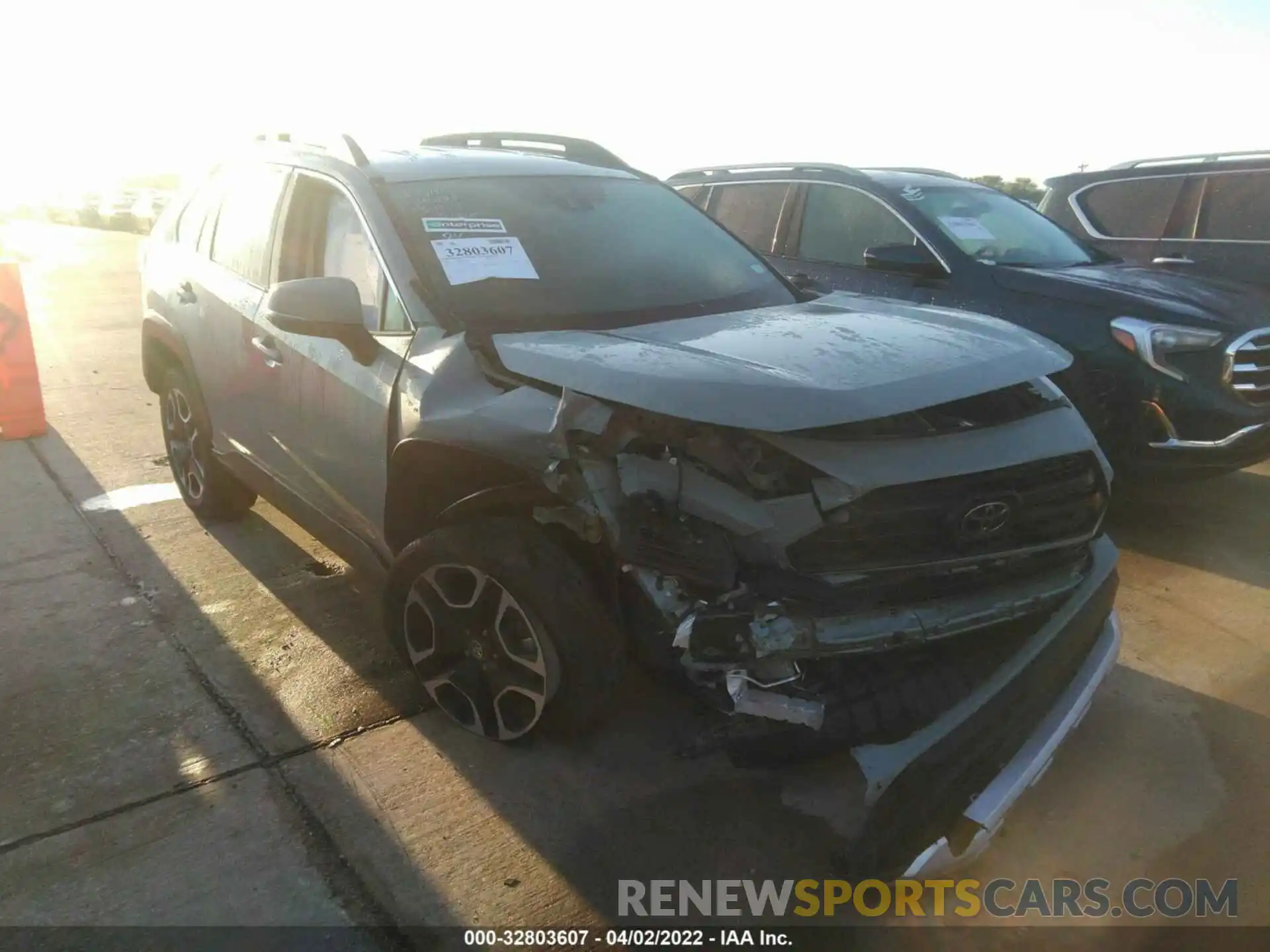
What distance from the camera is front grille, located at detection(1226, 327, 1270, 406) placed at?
461 centimetres

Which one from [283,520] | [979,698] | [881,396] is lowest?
[283,520]

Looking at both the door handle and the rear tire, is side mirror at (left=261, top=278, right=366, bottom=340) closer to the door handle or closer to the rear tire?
the door handle

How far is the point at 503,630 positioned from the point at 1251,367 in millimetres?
3937

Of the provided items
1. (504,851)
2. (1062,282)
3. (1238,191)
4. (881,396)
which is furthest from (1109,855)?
(1238,191)

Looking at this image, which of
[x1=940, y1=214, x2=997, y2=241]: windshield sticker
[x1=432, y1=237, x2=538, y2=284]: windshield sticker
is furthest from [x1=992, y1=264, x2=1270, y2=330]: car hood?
[x1=432, y1=237, x2=538, y2=284]: windshield sticker

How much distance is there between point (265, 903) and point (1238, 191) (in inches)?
285

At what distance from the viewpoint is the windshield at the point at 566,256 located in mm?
3168

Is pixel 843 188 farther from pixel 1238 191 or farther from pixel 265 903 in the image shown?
pixel 265 903

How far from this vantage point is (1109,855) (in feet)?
8.74

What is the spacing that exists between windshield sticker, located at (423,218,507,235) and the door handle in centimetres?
81

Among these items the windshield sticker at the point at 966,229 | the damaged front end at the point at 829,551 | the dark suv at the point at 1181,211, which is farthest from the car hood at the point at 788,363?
the dark suv at the point at 1181,211

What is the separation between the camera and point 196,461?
4.86 meters

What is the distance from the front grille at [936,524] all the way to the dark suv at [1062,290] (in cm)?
181

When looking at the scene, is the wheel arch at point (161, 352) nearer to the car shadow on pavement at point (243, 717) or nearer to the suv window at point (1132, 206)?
the car shadow on pavement at point (243, 717)
